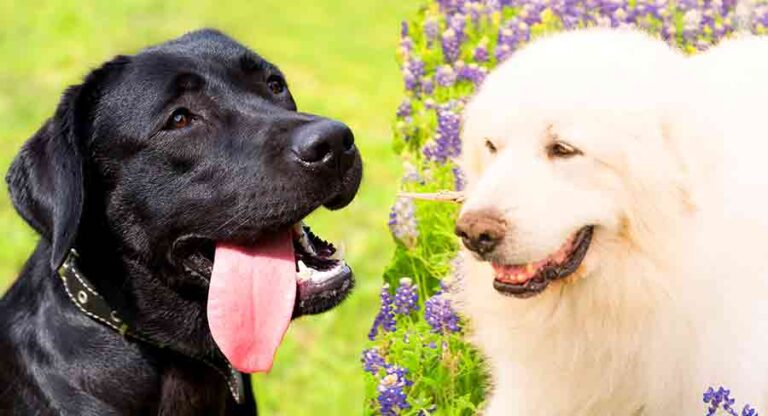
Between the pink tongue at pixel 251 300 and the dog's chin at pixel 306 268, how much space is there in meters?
0.05

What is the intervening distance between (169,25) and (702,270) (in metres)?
8.85

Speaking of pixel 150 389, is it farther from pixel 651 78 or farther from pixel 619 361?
pixel 651 78

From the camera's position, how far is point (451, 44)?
20.5 ft

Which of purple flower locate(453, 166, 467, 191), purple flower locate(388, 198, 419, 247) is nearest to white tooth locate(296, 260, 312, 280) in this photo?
purple flower locate(453, 166, 467, 191)

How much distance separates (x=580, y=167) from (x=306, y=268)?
3.30 feet

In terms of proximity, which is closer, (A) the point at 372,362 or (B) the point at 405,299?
(A) the point at 372,362

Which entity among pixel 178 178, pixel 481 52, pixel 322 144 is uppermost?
pixel 481 52

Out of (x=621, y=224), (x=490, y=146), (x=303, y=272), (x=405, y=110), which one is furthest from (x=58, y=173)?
(x=405, y=110)

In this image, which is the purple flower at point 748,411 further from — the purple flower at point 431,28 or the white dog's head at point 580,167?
the purple flower at point 431,28

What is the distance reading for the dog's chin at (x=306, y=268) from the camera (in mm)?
4188

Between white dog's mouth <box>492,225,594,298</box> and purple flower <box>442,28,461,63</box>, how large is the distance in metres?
2.48

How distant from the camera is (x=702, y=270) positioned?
391 cm

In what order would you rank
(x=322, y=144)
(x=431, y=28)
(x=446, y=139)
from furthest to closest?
(x=431, y=28) < (x=446, y=139) < (x=322, y=144)

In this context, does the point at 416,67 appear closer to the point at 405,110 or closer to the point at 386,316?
the point at 405,110
